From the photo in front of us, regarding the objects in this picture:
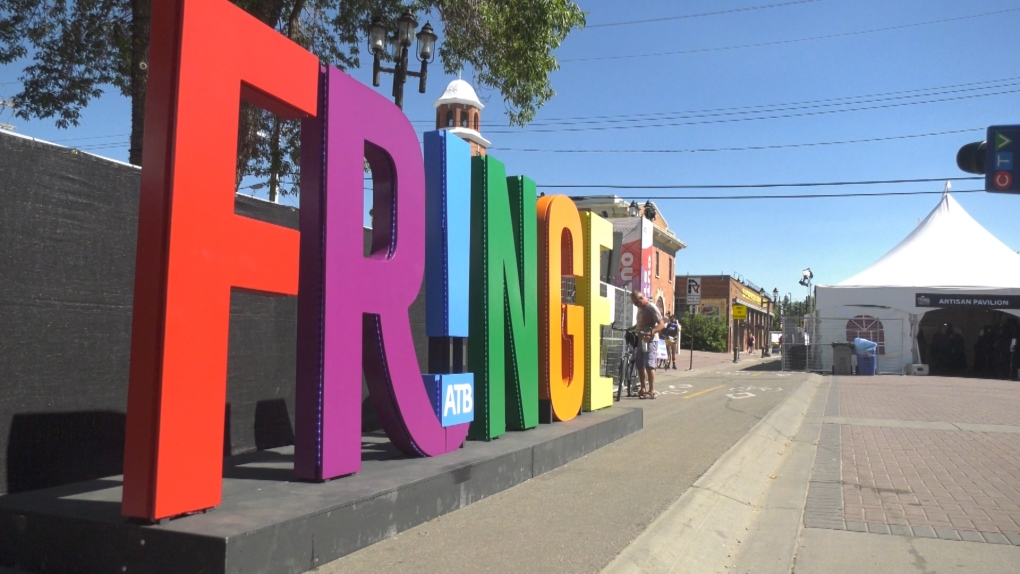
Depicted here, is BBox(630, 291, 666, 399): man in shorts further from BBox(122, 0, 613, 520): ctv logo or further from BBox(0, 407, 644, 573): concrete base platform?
BBox(0, 407, 644, 573): concrete base platform

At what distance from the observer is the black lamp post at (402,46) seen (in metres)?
11.2

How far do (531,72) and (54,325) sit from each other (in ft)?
28.9

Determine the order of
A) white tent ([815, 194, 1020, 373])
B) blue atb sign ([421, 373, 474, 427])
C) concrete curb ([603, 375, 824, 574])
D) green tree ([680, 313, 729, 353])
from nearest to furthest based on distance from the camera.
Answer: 1. concrete curb ([603, 375, 824, 574])
2. blue atb sign ([421, 373, 474, 427])
3. white tent ([815, 194, 1020, 373])
4. green tree ([680, 313, 729, 353])

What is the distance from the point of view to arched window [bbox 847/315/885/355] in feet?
102

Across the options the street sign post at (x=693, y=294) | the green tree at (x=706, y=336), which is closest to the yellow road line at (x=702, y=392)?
the street sign post at (x=693, y=294)

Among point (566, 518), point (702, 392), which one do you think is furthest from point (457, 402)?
point (702, 392)

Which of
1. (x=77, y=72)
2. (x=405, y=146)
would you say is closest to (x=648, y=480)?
(x=405, y=146)

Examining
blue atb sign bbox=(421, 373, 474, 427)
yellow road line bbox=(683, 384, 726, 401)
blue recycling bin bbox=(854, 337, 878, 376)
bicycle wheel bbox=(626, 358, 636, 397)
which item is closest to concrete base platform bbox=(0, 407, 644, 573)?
blue atb sign bbox=(421, 373, 474, 427)

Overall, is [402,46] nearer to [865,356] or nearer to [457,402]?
[457,402]

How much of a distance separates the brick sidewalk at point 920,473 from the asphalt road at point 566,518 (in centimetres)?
114

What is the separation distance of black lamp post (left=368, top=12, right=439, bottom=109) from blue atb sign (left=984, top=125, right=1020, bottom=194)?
808 centimetres

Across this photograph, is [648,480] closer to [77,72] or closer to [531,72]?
[531,72]

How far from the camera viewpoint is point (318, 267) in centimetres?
454

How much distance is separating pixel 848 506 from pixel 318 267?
4.52m
